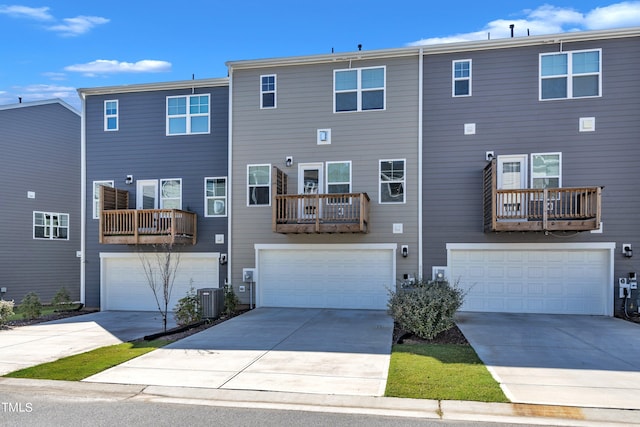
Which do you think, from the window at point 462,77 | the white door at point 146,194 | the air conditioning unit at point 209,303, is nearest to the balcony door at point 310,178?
the air conditioning unit at point 209,303

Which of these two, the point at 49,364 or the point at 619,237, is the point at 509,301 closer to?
the point at 619,237

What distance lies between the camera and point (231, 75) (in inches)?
542

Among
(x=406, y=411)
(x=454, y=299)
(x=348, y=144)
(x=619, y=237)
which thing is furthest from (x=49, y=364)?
(x=619, y=237)

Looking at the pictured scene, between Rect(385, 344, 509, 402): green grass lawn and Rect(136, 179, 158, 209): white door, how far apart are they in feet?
33.3

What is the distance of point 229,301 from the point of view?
1243 centimetres

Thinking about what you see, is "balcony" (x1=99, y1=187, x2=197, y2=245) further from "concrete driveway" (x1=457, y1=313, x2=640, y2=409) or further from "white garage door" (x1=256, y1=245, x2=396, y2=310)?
"concrete driveway" (x1=457, y1=313, x2=640, y2=409)

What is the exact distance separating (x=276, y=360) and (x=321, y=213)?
6043 millimetres

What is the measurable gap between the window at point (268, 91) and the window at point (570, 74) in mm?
7836

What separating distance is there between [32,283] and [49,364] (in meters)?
12.2

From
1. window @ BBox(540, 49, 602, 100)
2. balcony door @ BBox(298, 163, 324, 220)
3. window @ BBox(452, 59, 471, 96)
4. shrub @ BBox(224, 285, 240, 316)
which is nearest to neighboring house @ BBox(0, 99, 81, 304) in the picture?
shrub @ BBox(224, 285, 240, 316)

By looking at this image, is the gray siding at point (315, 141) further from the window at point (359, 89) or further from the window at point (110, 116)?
the window at point (110, 116)

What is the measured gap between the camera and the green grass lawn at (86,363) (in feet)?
20.8

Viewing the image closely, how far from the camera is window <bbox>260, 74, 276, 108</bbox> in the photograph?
44.8 ft

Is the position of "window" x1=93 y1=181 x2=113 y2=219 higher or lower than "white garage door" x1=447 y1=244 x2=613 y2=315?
higher
